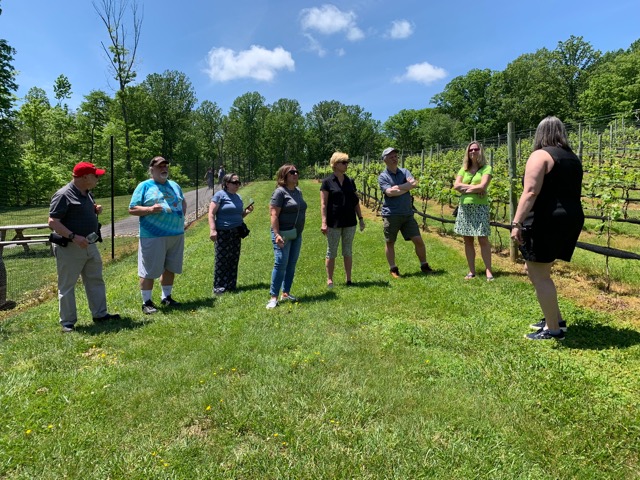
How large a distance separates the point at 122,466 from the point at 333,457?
103cm

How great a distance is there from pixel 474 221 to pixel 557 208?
6.38 ft

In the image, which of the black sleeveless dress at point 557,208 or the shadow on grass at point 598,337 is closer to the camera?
the black sleeveless dress at point 557,208

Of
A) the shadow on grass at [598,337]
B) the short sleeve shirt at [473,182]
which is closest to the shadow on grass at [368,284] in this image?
the short sleeve shirt at [473,182]

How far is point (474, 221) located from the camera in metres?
4.92

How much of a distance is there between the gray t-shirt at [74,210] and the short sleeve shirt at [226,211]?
155 centimetres

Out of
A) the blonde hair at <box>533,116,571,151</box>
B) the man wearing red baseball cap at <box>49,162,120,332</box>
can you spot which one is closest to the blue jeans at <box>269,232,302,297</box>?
the man wearing red baseball cap at <box>49,162,120,332</box>

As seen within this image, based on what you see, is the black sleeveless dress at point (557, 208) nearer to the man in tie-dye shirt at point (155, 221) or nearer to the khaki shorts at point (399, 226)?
the khaki shorts at point (399, 226)

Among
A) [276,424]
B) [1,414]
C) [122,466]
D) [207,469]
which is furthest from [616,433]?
[1,414]

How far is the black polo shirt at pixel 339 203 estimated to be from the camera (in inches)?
193

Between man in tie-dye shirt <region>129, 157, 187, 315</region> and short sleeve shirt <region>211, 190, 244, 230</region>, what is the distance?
68 cm

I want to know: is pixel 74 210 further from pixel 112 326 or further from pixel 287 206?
pixel 287 206

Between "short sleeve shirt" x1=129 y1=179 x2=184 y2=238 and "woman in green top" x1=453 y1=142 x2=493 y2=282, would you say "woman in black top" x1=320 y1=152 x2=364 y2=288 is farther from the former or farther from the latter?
"short sleeve shirt" x1=129 y1=179 x2=184 y2=238

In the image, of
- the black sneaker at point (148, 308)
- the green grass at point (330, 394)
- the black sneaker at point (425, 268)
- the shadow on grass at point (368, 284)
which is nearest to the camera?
the green grass at point (330, 394)

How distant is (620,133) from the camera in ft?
59.8
